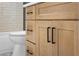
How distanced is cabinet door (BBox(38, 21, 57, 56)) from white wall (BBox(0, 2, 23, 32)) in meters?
0.18

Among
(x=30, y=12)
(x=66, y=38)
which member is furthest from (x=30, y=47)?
(x=66, y=38)

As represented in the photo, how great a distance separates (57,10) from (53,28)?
143mm

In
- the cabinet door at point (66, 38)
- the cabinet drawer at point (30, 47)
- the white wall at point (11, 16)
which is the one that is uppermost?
the white wall at point (11, 16)

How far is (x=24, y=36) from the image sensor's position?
129 cm

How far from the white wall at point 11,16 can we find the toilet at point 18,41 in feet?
0.12

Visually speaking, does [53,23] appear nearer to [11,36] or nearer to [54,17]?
[54,17]

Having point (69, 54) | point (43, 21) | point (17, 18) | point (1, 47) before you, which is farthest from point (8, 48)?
point (69, 54)

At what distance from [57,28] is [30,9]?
1.15 ft

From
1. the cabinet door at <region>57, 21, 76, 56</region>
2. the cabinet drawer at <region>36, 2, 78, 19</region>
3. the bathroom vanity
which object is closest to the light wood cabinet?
the bathroom vanity

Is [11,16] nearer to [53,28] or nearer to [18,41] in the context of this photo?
[18,41]

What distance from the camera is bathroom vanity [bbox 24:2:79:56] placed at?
1.11 m

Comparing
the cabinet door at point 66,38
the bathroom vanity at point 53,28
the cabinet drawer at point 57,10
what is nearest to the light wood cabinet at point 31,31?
the bathroom vanity at point 53,28

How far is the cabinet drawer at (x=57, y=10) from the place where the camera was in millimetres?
1104

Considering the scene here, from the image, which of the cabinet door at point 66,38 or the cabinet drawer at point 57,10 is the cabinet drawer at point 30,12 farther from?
the cabinet door at point 66,38
